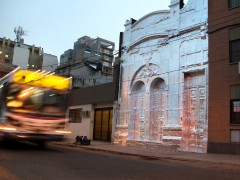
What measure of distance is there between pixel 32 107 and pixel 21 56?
61.8 metres

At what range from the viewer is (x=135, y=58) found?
23.1 meters

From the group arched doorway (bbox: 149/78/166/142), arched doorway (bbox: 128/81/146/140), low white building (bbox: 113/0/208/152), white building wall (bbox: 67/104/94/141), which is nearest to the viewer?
low white building (bbox: 113/0/208/152)

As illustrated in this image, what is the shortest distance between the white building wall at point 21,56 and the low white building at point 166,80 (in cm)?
5008

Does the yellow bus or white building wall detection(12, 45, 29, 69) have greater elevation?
white building wall detection(12, 45, 29, 69)

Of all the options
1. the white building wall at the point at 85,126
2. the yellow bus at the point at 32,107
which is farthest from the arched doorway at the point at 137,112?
the yellow bus at the point at 32,107

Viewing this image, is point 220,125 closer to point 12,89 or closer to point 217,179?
point 217,179

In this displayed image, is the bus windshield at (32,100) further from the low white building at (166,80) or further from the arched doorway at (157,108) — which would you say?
the arched doorway at (157,108)

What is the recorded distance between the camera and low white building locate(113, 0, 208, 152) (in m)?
18.1

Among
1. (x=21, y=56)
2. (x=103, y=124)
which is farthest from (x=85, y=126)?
(x=21, y=56)

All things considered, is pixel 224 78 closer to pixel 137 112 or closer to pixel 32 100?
pixel 137 112

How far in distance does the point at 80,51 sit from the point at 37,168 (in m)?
48.2

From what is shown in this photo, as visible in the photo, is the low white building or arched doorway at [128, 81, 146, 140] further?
arched doorway at [128, 81, 146, 140]

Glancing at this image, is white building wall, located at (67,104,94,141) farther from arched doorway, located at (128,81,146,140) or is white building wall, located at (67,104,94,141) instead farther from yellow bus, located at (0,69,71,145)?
yellow bus, located at (0,69,71,145)

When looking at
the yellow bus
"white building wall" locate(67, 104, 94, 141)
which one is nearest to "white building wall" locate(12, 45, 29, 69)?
"white building wall" locate(67, 104, 94, 141)
